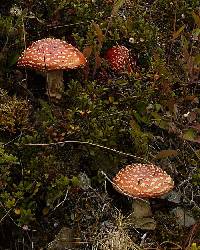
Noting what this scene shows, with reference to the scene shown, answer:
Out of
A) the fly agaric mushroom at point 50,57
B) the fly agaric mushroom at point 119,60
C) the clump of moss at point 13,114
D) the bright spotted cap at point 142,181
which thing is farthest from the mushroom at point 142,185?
the fly agaric mushroom at point 119,60

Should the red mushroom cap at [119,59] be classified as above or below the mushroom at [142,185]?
above

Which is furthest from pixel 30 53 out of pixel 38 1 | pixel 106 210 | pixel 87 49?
pixel 106 210

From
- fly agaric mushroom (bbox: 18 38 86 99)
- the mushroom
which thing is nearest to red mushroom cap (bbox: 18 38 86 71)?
fly agaric mushroom (bbox: 18 38 86 99)

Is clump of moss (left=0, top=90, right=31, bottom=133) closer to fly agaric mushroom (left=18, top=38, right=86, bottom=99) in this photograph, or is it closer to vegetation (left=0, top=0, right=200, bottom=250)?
vegetation (left=0, top=0, right=200, bottom=250)

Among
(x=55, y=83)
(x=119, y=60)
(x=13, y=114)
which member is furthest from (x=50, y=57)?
(x=119, y=60)

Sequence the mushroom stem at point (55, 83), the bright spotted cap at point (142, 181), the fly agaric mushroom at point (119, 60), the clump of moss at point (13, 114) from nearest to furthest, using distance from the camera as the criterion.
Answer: the bright spotted cap at point (142, 181) < the clump of moss at point (13, 114) < the mushroom stem at point (55, 83) < the fly agaric mushroom at point (119, 60)

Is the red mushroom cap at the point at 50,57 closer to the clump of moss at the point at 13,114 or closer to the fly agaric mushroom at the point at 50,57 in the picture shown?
the fly agaric mushroom at the point at 50,57
